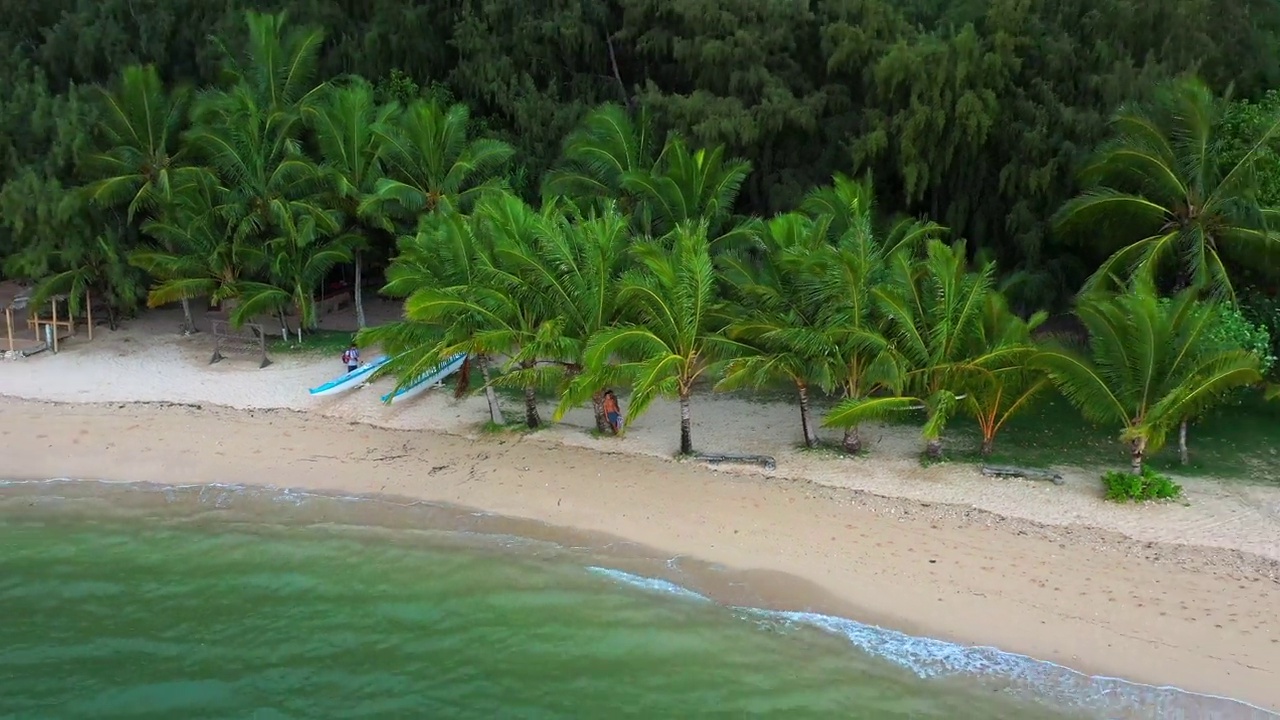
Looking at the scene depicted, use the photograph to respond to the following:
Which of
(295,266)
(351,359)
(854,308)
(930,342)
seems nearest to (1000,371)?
(930,342)

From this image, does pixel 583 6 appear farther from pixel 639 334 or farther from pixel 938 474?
pixel 938 474

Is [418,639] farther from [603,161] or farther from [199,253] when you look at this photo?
[199,253]

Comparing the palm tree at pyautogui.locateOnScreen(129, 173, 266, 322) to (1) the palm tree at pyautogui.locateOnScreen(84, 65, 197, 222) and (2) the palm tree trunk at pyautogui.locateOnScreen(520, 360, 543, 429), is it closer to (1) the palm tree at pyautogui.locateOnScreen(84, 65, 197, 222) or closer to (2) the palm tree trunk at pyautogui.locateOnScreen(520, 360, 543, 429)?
(1) the palm tree at pyautogui.locateOnScreen(84, 65, 197, 222)

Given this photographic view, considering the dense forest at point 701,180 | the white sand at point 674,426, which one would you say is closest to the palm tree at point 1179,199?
the dense forest at point 701,180

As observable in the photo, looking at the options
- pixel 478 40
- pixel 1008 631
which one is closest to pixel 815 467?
pixel 1008 631

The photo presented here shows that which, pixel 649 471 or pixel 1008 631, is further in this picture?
pixel 649 471

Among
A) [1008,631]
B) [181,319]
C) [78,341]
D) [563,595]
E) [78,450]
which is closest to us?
→ [1008,631]
